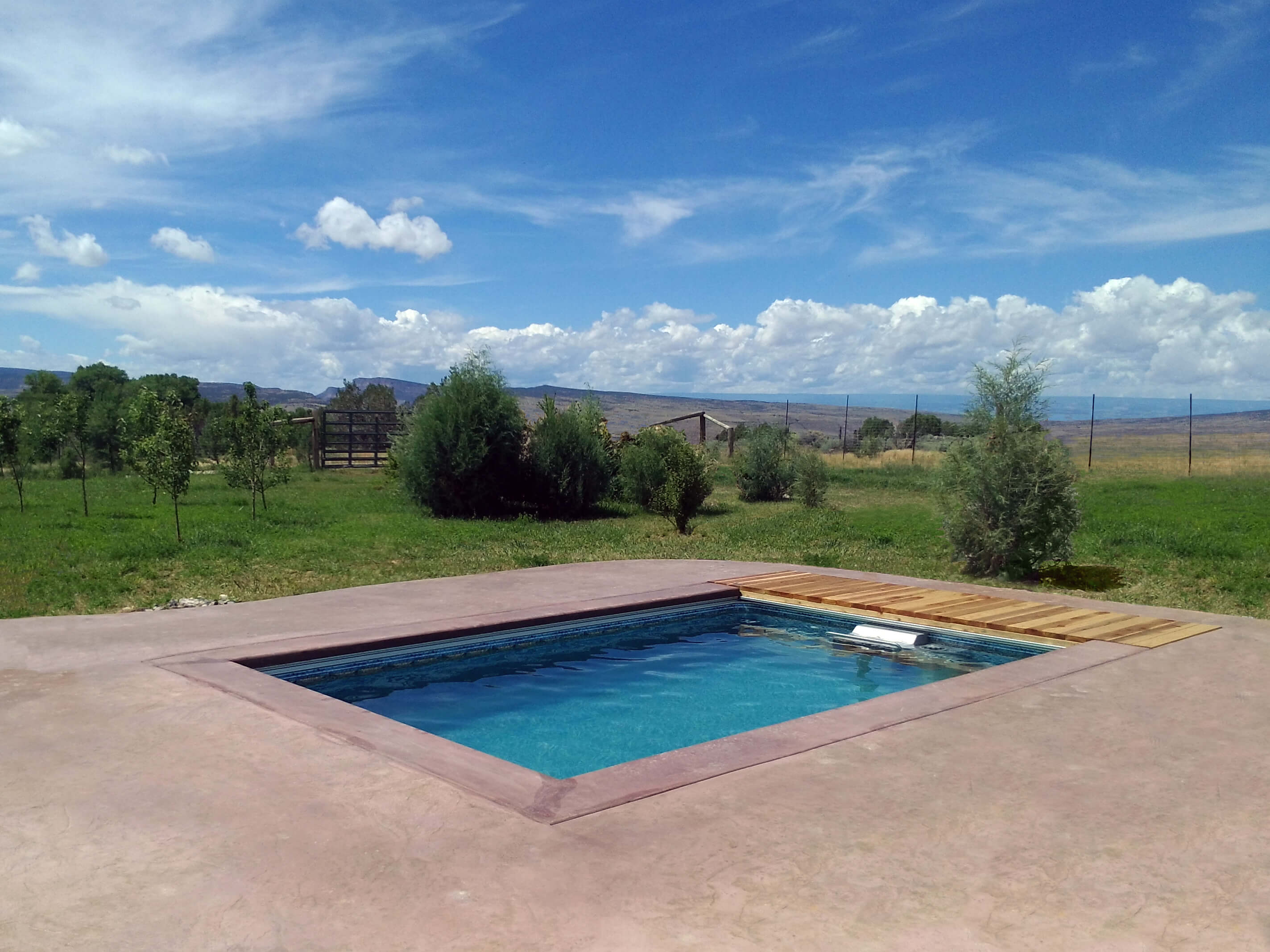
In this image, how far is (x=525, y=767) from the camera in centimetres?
545

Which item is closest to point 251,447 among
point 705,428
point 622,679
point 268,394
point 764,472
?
point 622,679

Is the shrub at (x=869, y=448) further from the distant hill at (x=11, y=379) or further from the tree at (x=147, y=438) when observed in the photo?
the distant hill at (x=11, y=379)

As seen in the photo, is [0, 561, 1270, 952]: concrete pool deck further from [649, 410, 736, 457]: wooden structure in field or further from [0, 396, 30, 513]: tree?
[649, 410, 736, 457]: wooden structure in field

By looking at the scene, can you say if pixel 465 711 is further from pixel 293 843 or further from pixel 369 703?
pixel 293 843

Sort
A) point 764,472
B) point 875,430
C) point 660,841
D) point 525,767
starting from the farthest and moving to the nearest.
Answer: point 875,430, point 764,472, point 525,767, point 660,841

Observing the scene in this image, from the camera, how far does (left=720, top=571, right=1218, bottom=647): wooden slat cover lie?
7672 millimetres

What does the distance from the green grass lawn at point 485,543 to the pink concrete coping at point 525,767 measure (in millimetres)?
2892

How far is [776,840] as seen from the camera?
3693mm

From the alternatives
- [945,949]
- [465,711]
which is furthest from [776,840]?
[465,711]

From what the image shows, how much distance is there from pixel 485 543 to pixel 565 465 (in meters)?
4.65

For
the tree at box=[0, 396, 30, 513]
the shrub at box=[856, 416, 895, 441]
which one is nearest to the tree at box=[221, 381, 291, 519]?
the tree at box=[0, 396, 30, 513]

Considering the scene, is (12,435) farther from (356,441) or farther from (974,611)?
(356,441)

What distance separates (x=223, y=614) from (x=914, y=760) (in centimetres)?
594

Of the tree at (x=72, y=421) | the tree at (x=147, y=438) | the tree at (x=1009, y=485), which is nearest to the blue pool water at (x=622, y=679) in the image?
the tree at (x=1009, y=485)
